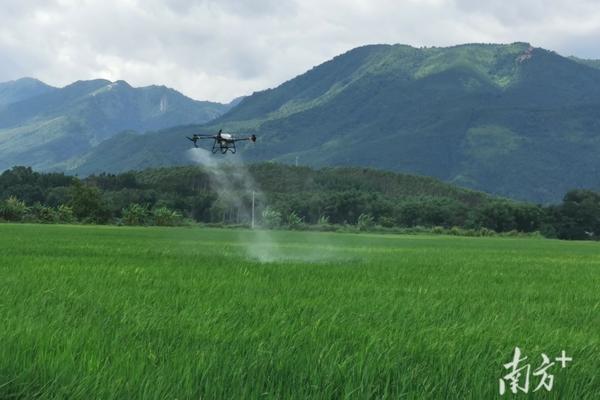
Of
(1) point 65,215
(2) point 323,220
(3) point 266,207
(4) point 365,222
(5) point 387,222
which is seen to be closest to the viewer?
(1) point 65,215

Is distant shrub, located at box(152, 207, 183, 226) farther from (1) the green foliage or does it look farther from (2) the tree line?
(1) the green foliage

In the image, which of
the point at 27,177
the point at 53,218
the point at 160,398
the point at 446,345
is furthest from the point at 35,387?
the point at 27,177

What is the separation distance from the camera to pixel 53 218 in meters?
86.1

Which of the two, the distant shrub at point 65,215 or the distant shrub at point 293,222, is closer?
the distant shrub at point 65,215

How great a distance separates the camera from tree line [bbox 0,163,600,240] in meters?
90.4

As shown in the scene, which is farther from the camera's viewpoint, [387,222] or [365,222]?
[387,222]

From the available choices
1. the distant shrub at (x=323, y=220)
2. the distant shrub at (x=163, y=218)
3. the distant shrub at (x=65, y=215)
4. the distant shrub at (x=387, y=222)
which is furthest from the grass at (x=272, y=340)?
the distant shrub at (x=323, y=220)

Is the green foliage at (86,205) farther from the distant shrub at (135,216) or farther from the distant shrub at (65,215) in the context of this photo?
the distant shrub at (135,216)

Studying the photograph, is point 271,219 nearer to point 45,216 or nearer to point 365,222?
point 365,222

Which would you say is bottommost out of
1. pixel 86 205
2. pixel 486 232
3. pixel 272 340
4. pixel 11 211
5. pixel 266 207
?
pixel 486 232

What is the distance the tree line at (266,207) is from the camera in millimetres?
90375

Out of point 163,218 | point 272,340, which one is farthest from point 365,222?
point 272,340

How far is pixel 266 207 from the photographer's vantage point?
441ft

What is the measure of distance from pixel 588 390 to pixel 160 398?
2634 millimetres
